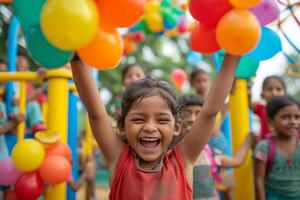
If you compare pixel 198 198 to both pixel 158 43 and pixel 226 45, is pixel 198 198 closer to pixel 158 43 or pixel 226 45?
pixel 226 45

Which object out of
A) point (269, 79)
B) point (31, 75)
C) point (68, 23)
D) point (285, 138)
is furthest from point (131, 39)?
point (68, 23)

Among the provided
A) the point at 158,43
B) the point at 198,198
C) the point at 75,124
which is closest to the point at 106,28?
the point at 198,198

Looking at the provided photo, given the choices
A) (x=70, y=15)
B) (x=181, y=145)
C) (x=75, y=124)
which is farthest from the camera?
(x=75, y=124)

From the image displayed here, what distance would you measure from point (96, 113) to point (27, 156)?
107 centimetres

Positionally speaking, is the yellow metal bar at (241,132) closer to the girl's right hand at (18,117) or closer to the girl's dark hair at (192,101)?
the girl's dark hair at (192,101)

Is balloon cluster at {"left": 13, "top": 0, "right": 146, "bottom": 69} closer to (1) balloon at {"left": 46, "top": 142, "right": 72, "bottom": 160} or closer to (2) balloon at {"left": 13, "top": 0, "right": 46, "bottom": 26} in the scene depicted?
(2) balloon at {"left": 13, "top": 0, "right": 46, "bottom": 26}

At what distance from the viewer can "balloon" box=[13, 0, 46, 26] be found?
1451mm

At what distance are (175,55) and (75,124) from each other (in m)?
16.1

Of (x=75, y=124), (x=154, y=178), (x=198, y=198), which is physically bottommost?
(x=198, y=198)

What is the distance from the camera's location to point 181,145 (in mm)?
1818

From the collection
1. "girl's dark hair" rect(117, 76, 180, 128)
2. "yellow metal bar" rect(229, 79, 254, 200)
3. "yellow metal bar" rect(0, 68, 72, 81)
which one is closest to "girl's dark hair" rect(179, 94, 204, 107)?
"yellow metal bar" rect(229, 79, 254, 200)

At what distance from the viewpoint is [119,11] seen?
154 centimetres

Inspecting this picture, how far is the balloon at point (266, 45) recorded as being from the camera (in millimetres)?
1705

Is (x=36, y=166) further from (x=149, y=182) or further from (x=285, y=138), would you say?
(x=285, y=138)
